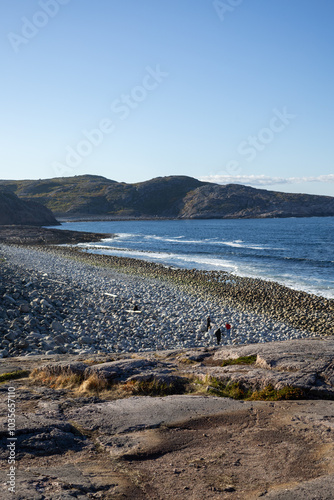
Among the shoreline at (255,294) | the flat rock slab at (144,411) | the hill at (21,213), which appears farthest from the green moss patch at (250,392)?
the hill at (21,213)

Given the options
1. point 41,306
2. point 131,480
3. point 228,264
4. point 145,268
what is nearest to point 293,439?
point 131,480

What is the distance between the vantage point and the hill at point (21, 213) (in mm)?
133500

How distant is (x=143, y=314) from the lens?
23.6m

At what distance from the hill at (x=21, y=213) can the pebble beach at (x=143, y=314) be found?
350 feet

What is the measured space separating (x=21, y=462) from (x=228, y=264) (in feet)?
161

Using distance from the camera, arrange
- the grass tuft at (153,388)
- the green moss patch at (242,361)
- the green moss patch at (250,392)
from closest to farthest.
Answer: the green moss patch at (250,392) → the grass tuft at (153,388) → the green moss patch at (242,361)

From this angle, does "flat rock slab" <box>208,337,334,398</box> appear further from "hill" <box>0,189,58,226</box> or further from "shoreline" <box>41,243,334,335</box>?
"hill" <box>0,189,58,226</box>

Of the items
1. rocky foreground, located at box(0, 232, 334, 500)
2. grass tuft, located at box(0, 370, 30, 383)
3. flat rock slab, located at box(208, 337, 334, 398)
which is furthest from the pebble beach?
flat rock slab, located at box(208, 337, 334, 398)

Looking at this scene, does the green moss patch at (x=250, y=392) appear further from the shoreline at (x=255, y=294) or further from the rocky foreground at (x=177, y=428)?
the shoreline at (x=255, y=294)

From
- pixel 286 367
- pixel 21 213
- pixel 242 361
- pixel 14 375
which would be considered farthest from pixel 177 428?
pixel 21 213

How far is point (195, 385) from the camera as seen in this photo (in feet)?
27.6

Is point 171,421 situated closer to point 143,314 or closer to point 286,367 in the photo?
point 286,367

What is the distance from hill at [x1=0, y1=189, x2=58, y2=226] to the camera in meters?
134

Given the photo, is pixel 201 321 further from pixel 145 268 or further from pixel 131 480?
pixel 145 268
